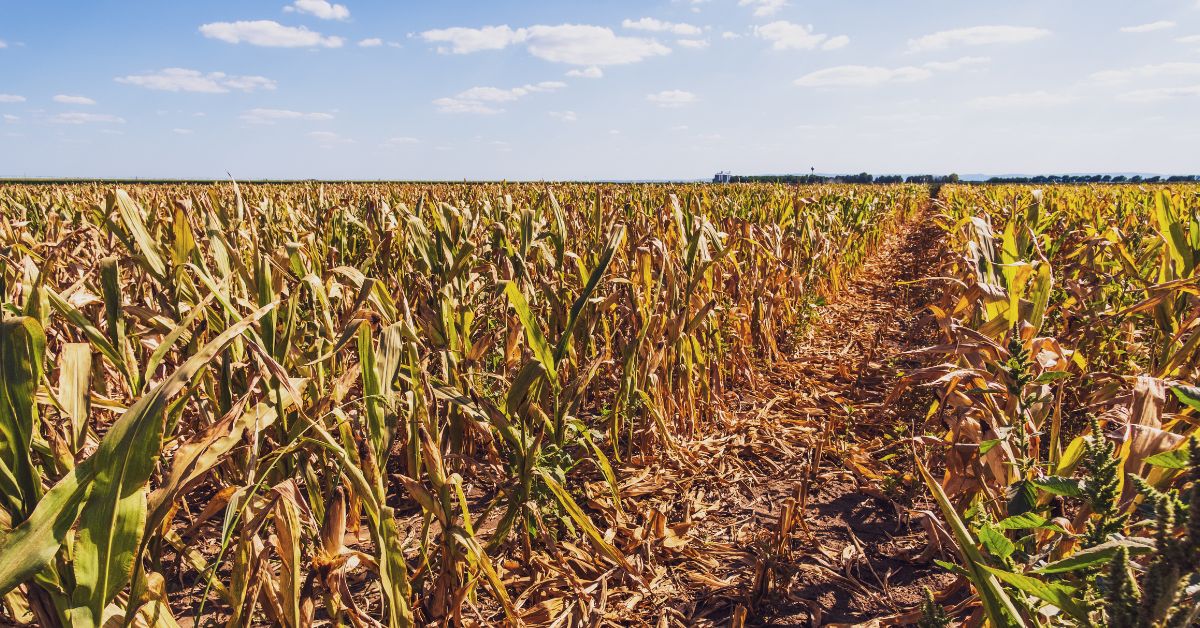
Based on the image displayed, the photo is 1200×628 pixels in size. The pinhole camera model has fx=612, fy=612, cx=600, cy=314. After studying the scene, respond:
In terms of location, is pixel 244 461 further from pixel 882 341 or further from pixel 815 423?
pixel 882 341

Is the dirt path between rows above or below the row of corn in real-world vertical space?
below

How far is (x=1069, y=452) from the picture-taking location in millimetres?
1537

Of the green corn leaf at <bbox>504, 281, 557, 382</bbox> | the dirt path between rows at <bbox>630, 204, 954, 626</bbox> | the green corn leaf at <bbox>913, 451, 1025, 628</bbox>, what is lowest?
the dirt path between rows at <bbox>630, 204, 954, 626</bbox>

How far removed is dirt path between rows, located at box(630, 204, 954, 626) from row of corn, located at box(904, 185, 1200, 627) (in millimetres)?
278

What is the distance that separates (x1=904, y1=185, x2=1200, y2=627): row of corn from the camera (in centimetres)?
79

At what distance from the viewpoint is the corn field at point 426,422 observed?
3.46ft

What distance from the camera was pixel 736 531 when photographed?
254 cm

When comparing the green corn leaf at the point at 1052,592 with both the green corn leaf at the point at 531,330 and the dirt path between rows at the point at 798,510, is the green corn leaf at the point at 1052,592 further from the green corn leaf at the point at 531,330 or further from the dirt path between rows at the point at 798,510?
the green corn leaf at the point at 531,330

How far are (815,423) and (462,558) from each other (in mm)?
2407

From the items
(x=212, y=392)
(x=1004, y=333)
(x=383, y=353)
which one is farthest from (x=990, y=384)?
(x=212, y=392)

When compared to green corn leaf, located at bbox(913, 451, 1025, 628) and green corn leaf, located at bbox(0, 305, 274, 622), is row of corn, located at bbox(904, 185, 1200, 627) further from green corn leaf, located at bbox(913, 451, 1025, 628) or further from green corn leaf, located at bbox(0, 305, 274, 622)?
green corn leaf, located at bbox(0, 305, 274, 622)

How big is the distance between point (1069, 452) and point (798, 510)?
1023mm

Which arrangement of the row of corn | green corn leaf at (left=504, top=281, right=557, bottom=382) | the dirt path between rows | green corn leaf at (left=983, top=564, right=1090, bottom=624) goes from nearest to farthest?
the row of corn
green corn leaf at (left=983, top=564, right=1090, bottom=624)
green corn leaf at (left=504, top=281, right=557, bottom=382)
the dirt path between rows

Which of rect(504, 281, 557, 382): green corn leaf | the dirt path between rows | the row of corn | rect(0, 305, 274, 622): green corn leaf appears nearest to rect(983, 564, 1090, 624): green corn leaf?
the row of corn
